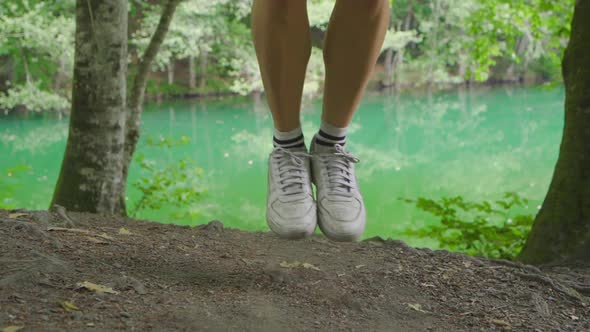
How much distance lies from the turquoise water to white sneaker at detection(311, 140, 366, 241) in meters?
3.75

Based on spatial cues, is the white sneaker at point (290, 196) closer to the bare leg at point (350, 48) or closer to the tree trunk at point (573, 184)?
the bare leg at point (350, 48)

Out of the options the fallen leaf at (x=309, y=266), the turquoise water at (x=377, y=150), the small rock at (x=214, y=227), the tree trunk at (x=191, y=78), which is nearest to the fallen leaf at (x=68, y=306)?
the fallen leaf at (x=309, y=266)

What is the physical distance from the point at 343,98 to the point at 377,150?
13828 mm

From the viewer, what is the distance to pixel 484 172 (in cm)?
1273

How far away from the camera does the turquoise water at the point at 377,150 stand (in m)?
10.3

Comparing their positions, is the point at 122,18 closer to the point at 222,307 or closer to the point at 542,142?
the point at 222,307

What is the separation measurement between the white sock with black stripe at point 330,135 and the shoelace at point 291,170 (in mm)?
87

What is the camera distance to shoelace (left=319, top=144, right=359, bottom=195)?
2.13 m

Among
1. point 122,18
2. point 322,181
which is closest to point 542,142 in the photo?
point 122,18

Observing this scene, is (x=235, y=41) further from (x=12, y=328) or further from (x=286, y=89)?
(x=12, y=328)

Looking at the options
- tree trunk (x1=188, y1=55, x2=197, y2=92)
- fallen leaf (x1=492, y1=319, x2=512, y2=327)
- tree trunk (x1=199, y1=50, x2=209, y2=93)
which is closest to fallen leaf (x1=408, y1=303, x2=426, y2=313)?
fallen leaf (x1=492, y1=319, x2=512, y2=327)

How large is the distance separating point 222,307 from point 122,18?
250 centimetres

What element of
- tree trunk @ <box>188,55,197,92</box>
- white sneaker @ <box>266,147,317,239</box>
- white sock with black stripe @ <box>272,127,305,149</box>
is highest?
white sock with black stripe @ <box>272,127,305,149</box>

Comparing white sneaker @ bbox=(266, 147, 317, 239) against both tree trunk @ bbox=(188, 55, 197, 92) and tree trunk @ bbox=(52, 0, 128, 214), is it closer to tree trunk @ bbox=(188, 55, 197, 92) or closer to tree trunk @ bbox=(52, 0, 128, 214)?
tree trunk @ bbox=(52, 0, 128, 214)
